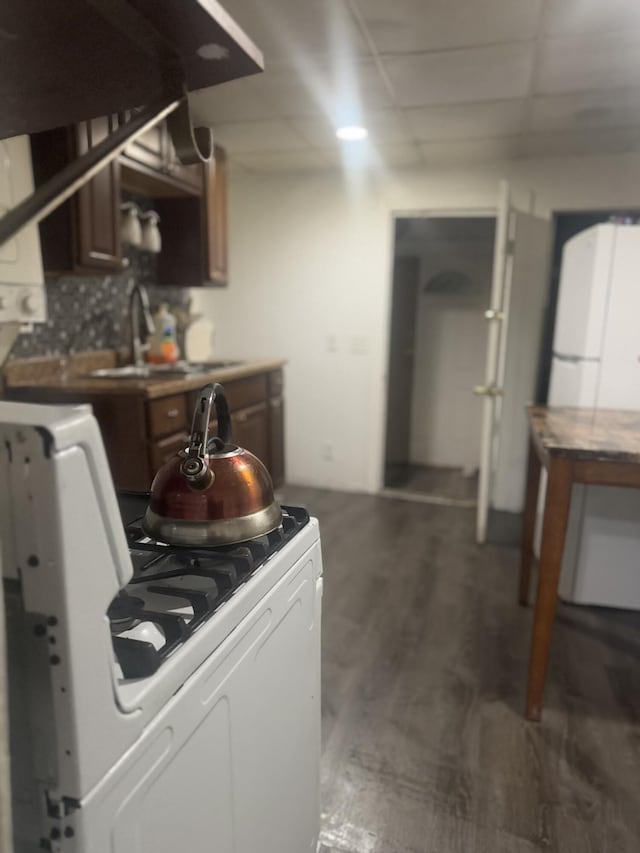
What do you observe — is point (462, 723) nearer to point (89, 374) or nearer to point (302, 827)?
point (302, 827)

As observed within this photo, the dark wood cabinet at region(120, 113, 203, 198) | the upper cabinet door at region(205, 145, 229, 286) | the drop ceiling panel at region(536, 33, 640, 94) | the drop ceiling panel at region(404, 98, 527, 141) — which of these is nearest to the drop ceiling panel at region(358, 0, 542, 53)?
the drop ceiling panel at region(536, 33, 640, 94)

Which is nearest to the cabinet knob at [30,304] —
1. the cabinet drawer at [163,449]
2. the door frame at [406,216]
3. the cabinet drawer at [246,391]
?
the cabinet drawer at [163,449]

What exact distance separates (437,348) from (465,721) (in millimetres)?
3420

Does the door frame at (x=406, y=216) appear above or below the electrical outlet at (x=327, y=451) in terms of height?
above

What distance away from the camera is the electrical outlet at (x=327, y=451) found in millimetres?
4109

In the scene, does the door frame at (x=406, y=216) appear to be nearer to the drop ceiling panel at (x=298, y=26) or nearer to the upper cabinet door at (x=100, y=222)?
the drop ceiling panel at (x=298, y=26)

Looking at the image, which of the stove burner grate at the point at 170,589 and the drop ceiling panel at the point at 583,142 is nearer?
the stove burner grate at the point at 170,589

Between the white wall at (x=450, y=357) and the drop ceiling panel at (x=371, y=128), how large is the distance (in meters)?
1.74

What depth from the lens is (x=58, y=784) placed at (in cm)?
55

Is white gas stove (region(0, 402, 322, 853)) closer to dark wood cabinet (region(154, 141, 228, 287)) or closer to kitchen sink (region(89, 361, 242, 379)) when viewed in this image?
kitchen sink (region(89, 361, 242, 379))

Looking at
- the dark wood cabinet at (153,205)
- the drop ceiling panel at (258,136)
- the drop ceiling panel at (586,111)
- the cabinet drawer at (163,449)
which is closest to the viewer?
the dark wood cabinet at (153,205)

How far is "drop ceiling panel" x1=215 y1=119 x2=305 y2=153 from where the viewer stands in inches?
114

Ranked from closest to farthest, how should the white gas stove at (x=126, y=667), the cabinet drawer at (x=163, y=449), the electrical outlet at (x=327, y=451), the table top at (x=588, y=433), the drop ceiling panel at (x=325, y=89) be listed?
the white gas stove at (x=126, y=667) < the table top at (x=588, y=433) < the drop ceiling panel at (x=325, y=89) < the cabinet drawer at (x=163, y=449) < the electrical outlet at (x=327, y=451)

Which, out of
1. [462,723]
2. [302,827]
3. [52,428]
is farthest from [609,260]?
[52,428]
